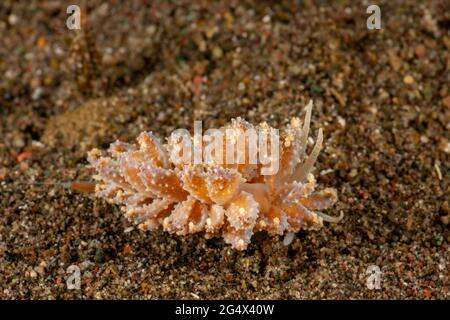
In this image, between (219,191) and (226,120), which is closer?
(219,191)

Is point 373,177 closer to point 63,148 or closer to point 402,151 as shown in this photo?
point 402,151

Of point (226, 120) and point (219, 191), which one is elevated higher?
point (226, 120)

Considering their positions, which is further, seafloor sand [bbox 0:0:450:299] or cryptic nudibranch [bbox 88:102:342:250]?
seafloor sand [bbox 0:0:450:299]

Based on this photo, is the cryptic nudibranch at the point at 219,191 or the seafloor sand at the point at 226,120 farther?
the seafloor sand at the point at 226,120

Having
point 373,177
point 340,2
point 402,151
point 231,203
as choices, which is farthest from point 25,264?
point 340,2
